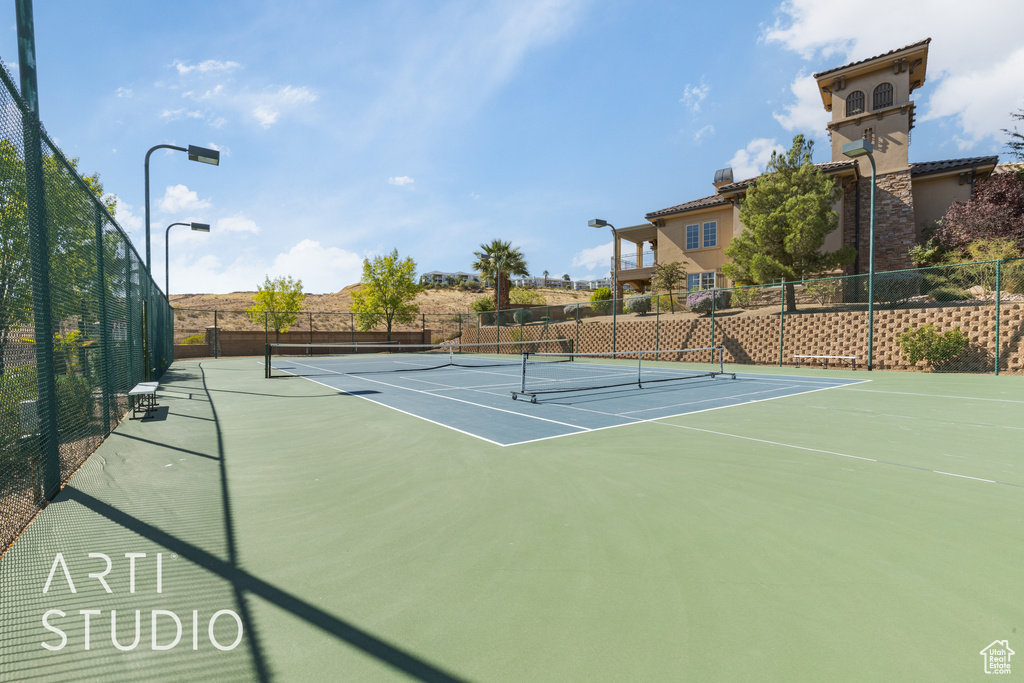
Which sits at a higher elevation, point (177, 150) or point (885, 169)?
point (885, 169)

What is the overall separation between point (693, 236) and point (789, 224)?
32.4 ft

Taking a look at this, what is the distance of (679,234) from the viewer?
110 ft

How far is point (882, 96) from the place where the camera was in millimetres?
27672

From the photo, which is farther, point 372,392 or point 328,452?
point 372,392

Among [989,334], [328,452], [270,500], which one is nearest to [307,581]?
[270,500]

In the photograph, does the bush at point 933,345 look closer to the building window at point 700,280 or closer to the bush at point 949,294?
the bush at point 949,294

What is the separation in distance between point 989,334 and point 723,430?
14.1 metres

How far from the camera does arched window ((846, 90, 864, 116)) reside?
28344 mm

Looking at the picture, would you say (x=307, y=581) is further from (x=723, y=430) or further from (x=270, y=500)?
(x=723, y=430)

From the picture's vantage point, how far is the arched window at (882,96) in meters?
27.4

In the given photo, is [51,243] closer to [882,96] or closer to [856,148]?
[856,148]

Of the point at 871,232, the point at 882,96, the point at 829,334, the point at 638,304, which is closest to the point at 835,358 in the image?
the point at 829,334

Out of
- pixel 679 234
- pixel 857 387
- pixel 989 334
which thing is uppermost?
pixel 679 234

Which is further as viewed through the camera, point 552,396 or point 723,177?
point 723,177
